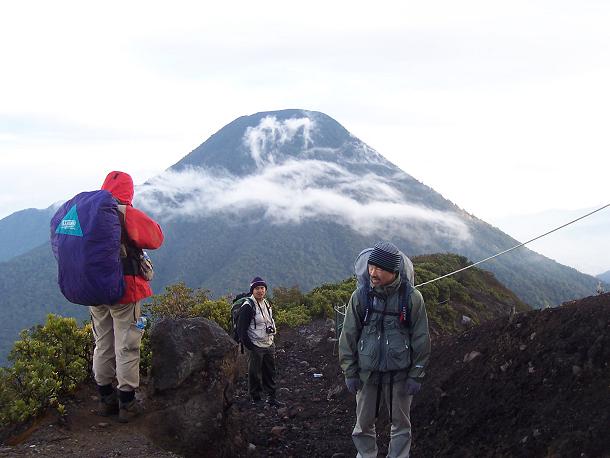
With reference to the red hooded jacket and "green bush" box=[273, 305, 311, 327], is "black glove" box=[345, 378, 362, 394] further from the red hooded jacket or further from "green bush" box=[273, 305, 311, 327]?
"green bush" box=[273, 305, 311, 327]

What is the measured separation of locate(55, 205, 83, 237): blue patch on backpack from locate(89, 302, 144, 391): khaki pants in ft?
2.43

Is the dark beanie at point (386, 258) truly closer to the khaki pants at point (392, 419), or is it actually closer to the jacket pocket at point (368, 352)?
the jacket pocket at point (368, 352)

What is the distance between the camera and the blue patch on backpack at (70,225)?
4588 millimetres

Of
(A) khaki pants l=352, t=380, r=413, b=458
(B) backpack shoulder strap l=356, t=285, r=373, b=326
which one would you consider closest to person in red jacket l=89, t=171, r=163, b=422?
(B) backpack shoulder strap l=356, t=285, r=373, b=326

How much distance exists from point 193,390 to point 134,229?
6.12 feet

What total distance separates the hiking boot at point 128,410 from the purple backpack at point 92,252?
1.14 m

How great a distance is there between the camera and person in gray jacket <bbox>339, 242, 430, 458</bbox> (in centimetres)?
434

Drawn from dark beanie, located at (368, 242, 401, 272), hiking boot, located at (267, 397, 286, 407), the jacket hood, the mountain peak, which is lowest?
hiking boot, located at (267, 397, 286, 407)

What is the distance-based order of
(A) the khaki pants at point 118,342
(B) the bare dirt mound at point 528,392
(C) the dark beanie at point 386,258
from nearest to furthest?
(C) the dark beanie at point 386,258
(B) the bare dirt mound at point 528,392
(A) the khaki pants at point 118,342

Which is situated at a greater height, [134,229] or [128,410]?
[134,229]

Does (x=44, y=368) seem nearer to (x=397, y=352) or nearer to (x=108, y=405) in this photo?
(x=108, y=405)

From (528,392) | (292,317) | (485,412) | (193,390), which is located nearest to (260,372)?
(193,390)

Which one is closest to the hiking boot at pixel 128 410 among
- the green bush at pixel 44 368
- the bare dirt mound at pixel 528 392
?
the green bush at pixel 44 368

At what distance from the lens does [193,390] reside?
18.2 feet
